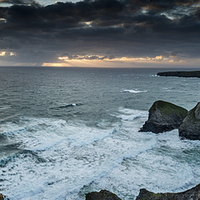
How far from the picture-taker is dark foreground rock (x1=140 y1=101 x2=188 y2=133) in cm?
2109

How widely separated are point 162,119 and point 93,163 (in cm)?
1104

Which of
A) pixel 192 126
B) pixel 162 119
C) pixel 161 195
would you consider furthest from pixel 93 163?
pixel 192 126

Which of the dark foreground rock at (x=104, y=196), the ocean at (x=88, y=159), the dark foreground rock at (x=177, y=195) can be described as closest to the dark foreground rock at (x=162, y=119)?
the ocean at (x=88, y=159)

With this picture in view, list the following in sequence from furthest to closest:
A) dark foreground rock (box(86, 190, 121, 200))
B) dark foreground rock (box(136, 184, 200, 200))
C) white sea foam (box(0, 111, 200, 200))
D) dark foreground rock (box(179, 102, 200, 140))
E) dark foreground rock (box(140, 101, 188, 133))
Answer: dark foreground rock (box(140, 101, 188, 133))
dark foreground rock (box(179, 102, 200, 140))
white sea foam (box(0, 111, 200, 200))
dark foreground rock (box(86, 190, 121, 200))
dark foreground rock (box(136, 184, 200, 200))

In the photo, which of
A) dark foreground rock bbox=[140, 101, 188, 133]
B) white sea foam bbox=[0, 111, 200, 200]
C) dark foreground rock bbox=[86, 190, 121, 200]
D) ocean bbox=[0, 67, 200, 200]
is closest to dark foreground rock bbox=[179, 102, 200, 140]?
ocean bbox=[0, 67, 200, 200]

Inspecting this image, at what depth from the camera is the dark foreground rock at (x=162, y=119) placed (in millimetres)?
21094

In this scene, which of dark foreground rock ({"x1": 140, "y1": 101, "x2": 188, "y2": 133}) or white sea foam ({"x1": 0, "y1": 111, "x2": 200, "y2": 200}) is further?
dark foreground rock ({"x1": 140, "y1": 101, "x2": 188, "y2": 133})

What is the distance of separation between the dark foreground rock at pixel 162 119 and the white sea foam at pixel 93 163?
3.18ft

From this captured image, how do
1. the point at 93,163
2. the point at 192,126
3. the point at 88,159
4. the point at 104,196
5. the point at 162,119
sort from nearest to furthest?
the point at 104,196 < the point at 93,163 < the point at 88,159 < the point at 192,126 < the point at 162,119

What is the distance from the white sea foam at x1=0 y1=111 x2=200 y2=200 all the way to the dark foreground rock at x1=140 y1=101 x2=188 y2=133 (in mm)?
968

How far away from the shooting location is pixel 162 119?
21.2 meters

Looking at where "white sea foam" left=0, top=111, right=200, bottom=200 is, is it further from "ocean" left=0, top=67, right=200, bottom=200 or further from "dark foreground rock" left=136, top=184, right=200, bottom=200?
"dark foreground rock" left=136, top=184, right=200, bottom=200

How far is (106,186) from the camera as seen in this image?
11633 mm

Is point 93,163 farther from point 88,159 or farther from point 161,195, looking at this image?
point 161,195
